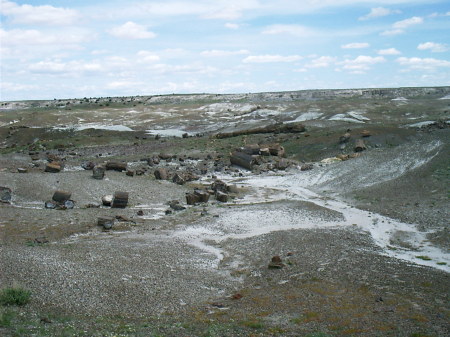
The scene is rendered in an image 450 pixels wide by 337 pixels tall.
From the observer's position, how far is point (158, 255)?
19562 mm

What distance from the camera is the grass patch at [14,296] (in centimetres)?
1323

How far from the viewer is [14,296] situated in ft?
43.9

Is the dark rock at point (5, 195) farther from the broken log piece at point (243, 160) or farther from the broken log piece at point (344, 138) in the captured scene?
the broken log piece at point (344, 138)

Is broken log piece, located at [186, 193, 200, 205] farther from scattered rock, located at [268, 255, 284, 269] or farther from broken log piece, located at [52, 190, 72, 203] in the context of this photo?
scattered rock, located at [268, 255, 284, 269]

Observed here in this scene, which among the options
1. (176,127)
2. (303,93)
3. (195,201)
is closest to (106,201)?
(195,201)

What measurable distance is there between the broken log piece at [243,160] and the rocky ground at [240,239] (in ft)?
0.40

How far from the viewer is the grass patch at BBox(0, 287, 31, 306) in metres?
13.2

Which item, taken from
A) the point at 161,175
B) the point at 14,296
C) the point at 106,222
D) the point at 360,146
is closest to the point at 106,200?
the point at 106,222

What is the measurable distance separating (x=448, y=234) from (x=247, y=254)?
31.6 feet

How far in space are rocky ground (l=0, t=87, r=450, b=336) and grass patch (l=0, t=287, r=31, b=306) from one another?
0.40m

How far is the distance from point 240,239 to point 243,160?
20529mm

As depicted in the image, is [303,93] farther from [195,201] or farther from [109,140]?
[195,201]

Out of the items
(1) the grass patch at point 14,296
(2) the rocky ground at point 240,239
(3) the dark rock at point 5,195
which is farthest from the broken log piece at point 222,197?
(1) the grass patch at point 14,296

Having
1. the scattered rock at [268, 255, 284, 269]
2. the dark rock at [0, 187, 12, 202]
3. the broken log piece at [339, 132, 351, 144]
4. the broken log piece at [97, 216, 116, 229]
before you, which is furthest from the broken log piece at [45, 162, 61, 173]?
the broken log piece at [339, 132, 351, 144]
